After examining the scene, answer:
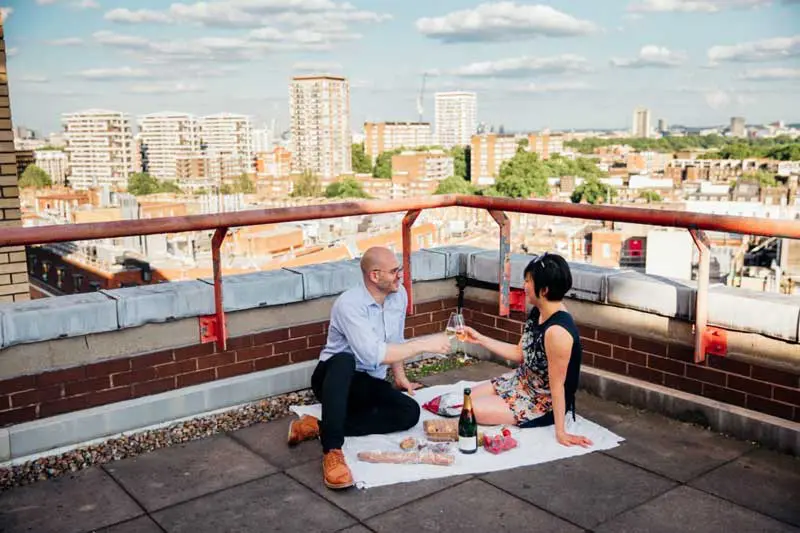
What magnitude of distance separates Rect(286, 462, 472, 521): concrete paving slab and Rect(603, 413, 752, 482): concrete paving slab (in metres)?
0.90

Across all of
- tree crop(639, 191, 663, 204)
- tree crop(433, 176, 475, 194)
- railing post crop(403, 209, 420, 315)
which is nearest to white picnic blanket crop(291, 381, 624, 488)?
railing post crop(403, 209, 420, 315)

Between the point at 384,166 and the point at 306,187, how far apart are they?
38.8 m

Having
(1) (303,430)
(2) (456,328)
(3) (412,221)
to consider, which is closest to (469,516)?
(2) (456,328)

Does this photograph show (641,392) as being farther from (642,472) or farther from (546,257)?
(546,257)

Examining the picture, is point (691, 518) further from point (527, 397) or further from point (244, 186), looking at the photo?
point (244, 186)

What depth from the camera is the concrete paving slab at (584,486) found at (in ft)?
9.86

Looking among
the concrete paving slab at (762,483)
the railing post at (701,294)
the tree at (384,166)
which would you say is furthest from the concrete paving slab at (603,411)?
the tree at (384,166)

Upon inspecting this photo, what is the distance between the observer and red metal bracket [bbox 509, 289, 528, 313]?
489cm

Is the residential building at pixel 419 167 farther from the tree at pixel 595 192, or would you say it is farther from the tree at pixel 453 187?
the tree at pixel 595 192

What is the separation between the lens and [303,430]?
147 inches

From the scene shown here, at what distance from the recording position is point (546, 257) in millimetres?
3586

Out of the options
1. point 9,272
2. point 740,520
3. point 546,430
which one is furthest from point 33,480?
point 9,272

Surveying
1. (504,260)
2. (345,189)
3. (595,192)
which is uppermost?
(504,260)

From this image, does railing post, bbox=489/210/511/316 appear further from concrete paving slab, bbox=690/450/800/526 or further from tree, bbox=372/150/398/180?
tree, bbox=372/150/398/180
